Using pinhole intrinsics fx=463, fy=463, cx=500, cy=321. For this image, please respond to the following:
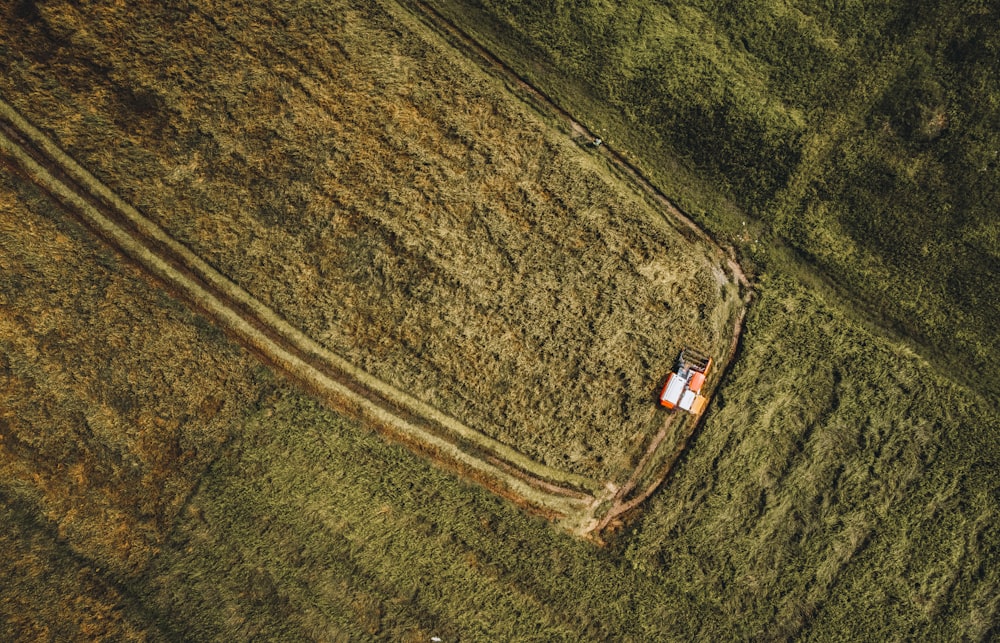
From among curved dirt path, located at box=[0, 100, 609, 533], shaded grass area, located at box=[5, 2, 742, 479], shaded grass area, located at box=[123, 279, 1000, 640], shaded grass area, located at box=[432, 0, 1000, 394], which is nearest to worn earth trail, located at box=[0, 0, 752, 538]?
curved dirt path, located at box=[0, 100, 609, 533]

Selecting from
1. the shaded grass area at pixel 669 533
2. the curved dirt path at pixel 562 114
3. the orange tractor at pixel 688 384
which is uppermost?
the curved dirt path at pixel 562 114

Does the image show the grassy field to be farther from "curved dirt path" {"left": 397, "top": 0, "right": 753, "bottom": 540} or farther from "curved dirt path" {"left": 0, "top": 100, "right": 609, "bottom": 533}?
"curved dirt path" {"left": 0, "top": 100, "right": 609, "bottom": 533}

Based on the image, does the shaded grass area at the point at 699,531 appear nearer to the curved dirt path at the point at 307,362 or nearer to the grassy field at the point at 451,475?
the grassy field at the point at 451,475

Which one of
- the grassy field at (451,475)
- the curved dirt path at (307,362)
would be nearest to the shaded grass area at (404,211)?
the grassy field at (451,475)

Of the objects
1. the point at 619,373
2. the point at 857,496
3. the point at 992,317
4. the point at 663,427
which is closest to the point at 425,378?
the point at 619,373

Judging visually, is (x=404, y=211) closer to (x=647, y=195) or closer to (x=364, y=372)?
(x=364, y=372)
